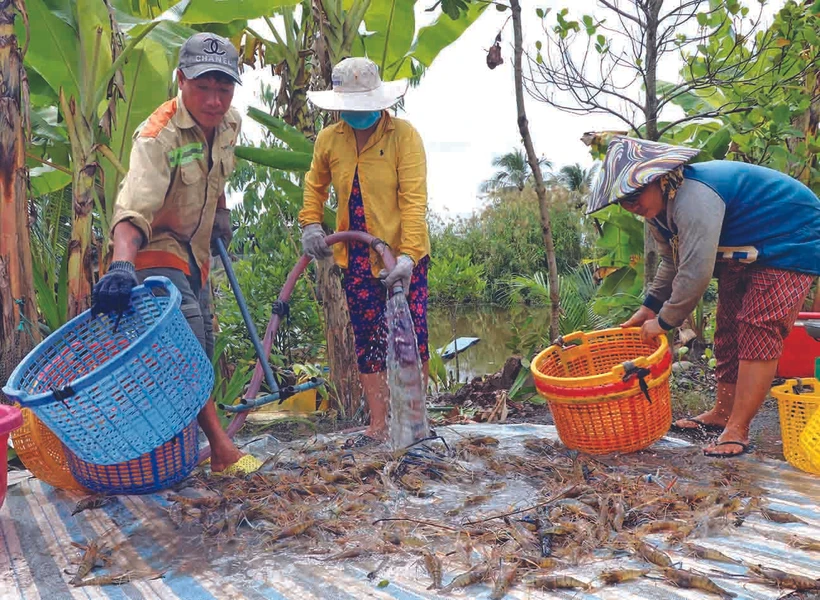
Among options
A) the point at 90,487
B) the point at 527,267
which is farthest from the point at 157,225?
the point at 527,267

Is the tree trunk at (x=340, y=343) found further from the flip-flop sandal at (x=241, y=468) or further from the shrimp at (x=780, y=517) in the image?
the shrimp at (x=780, y=517)

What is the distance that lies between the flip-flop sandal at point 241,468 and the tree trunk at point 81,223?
1165mm

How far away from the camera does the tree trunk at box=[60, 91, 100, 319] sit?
11.5ft

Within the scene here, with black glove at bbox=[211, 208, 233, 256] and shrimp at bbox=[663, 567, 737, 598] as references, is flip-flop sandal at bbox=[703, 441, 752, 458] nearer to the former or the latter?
shrimp at bbox=[663, 567, 737, 598]

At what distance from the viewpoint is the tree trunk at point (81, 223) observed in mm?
3500

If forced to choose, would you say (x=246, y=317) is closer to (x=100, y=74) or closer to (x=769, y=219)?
(x=100, y=74)

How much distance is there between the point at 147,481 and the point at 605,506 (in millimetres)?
1712

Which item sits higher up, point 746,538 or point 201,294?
point 201,294

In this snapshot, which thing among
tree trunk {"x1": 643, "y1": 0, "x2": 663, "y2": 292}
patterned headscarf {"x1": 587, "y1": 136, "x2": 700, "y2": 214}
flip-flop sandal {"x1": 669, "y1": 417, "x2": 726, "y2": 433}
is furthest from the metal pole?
tree trunk {"x1": 643, "y1": 0, "x2": 663, "y2": 292}

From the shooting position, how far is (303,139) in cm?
425

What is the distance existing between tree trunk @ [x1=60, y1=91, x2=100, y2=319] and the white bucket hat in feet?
3.85

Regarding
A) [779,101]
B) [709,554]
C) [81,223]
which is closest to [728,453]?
[709,554]

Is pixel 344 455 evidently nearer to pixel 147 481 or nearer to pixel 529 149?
pixel 147 481

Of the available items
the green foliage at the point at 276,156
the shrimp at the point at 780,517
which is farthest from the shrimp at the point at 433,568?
the green foliage at the point at 276,156
